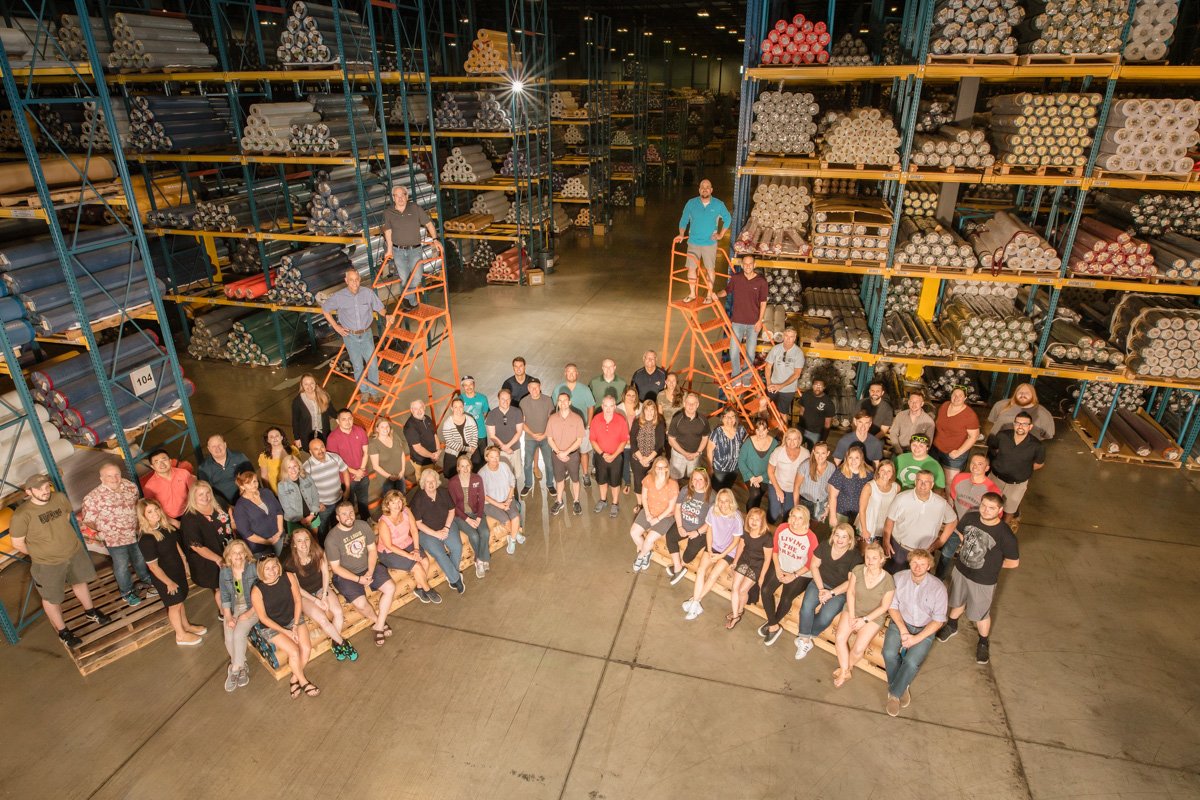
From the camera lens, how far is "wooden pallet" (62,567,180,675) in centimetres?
715

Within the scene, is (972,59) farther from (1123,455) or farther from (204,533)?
(204,533)

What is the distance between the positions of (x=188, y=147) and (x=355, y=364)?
6470mm

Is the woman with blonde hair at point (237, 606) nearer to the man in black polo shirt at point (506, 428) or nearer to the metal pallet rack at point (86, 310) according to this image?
the metal pallet rack at point (86, 310)

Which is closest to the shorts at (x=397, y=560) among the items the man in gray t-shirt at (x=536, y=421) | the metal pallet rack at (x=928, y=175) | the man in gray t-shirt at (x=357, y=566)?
the man in gray t-shirt at (x=357, y=566)

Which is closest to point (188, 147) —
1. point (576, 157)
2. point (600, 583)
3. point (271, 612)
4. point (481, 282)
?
point (481, 282)

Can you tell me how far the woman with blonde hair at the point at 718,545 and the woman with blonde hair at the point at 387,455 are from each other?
381 centimetres

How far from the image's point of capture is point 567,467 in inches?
371

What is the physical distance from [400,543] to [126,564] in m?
3.07

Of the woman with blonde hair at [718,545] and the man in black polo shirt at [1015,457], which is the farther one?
the man in black polo shirt at [1015,457]

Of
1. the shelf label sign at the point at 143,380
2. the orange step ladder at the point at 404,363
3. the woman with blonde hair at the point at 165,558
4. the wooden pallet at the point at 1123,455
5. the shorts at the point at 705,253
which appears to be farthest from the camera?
the shorts at the point at 705,253

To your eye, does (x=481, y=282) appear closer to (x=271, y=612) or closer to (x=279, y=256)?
(x=279, y=256)

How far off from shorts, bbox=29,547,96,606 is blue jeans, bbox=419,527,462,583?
11.4 ft

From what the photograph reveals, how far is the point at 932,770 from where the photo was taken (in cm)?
610

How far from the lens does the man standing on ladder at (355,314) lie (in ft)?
34.6
